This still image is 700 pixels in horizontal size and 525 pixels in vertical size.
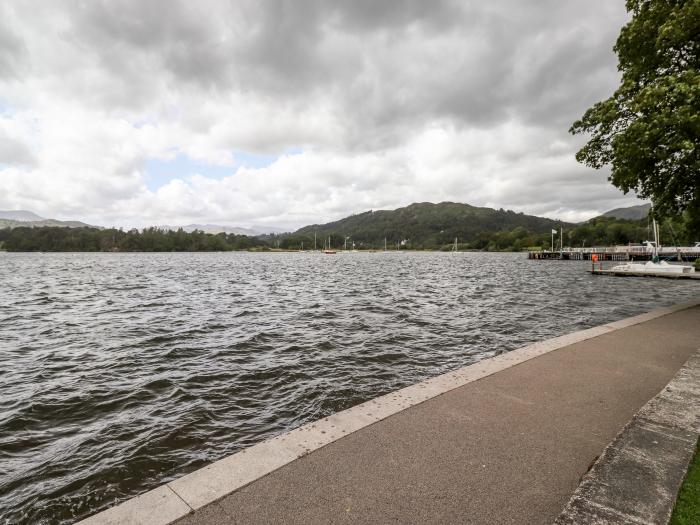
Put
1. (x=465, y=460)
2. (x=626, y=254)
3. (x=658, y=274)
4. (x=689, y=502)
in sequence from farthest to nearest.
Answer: (x=626, y=254) → (x=658, y=274) → (x=465, y=460) → (x=689, y=502)

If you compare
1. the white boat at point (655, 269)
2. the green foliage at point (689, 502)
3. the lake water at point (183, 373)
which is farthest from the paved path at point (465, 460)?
the white boat at point (655, 269)

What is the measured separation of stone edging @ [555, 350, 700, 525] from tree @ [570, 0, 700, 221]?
1159cm

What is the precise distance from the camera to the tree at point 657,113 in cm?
1310

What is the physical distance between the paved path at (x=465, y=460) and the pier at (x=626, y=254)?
97.5m

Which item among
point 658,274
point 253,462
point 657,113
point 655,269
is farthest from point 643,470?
point 655,269

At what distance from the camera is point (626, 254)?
10256cm

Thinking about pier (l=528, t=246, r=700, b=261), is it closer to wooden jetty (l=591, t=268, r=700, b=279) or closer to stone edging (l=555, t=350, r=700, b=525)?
wooden jetty (l=591, t=268, r=700, b=279)

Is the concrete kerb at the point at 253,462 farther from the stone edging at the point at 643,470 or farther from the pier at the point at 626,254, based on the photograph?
the pier at the point at 626,254

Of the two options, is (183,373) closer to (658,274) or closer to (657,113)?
(657,113)

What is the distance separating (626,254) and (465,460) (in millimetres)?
121727

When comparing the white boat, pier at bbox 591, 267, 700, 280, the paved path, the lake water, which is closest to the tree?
the lake water

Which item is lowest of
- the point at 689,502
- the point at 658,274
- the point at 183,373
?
the point at 183,373

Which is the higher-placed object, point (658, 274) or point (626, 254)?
point (626, 254)

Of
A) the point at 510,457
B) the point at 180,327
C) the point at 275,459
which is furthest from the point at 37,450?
the point at 180,327
